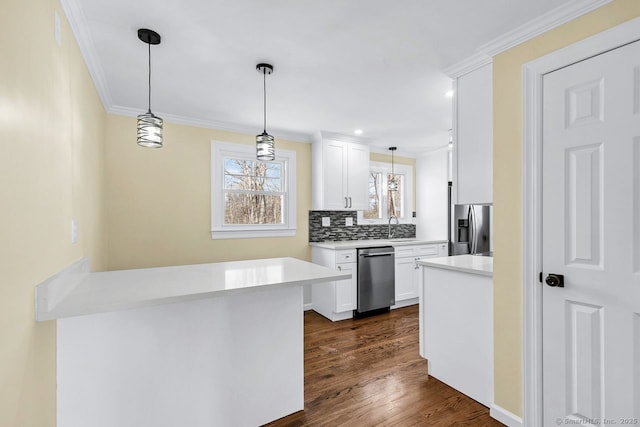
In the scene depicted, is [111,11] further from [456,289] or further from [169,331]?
[456,289]

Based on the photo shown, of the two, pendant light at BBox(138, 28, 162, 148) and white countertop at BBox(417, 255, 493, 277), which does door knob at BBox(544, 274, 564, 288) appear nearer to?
white countertop at BBox(417, 255, 493, 277)

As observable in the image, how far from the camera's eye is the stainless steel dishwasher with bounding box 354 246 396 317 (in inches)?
152

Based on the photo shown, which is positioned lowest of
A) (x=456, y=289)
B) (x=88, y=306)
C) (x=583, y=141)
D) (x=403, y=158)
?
(x=456, y=289)

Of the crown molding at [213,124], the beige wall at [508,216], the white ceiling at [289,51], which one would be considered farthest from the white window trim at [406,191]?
the beige wall at [508,216]

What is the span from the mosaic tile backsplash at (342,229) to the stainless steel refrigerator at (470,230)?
0.89 m

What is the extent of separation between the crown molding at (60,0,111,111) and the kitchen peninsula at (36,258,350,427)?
4.22ft

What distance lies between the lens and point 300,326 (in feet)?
6.36

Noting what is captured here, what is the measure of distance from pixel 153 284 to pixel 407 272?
3453 millimetres

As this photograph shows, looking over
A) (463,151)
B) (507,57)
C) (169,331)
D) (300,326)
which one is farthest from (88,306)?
(507,57)

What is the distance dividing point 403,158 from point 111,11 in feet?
14.1

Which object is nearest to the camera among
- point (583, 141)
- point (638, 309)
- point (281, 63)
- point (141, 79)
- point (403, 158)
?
point (638, 309)

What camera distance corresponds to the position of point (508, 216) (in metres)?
1.83

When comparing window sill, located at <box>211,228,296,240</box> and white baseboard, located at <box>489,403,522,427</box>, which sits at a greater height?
window sill, located at <box>211,228,296,240</box>

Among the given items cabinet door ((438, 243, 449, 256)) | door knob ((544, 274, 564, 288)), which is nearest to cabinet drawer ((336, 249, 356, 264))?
cabinet door ((438, 243, 449, 256))
